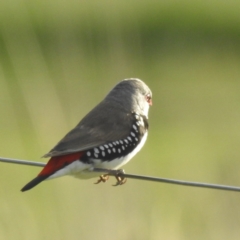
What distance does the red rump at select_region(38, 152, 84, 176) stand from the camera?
4.48 m

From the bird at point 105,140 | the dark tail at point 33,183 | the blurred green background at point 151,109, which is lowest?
the blurred green background at point 151,109

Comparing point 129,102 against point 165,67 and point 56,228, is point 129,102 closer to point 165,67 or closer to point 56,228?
point 56,228

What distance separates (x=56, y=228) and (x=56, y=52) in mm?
5099

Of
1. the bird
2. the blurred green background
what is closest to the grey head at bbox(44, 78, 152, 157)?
the bird

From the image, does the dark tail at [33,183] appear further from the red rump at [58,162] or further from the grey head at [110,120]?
the grey head at [110,120]

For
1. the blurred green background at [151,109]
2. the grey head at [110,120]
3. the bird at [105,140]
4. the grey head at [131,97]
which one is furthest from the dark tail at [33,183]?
the blurred green background at [151,109]

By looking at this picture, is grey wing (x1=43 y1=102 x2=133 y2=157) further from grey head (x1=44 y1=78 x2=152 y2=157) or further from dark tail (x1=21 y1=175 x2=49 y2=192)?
dark tail (x1=21 y1=175 x2=49 y2=192)

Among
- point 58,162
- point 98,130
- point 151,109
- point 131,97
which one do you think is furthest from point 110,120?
point 151,109

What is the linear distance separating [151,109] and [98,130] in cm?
503

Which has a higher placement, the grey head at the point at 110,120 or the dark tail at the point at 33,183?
the dark tail at the point at 33,183

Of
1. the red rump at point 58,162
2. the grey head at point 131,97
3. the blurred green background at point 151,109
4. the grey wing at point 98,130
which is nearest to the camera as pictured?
the red rump at point 58,162

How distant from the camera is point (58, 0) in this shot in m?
13.6

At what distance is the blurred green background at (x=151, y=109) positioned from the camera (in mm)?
6320

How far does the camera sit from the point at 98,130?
5.08 meters
